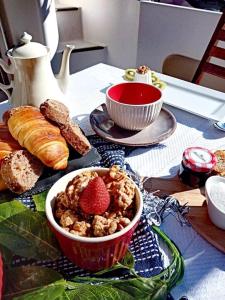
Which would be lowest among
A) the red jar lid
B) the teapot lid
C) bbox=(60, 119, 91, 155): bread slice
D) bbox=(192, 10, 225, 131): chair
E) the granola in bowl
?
bbox=(192, 10, 225, 131): chair

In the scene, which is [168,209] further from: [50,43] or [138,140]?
[50,43]

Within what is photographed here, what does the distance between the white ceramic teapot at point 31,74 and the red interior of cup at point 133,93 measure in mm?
108

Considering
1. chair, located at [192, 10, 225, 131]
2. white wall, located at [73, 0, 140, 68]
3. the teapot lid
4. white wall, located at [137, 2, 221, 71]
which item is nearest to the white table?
the teapot lid

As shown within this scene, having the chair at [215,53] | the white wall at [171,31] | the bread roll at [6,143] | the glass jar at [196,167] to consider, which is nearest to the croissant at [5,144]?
the bread roll at [6,143]

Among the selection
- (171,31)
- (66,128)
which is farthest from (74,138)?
(171,31)

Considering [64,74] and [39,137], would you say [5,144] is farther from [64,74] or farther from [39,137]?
[64,74]

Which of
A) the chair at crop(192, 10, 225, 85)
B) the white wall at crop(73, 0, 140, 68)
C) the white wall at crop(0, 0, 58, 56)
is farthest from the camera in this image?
the white wall at crop(73, 0, 140, 68)

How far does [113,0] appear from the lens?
68.4 inches

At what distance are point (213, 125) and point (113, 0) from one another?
1.44 metres

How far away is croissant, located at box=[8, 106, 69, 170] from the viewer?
16.0 inches

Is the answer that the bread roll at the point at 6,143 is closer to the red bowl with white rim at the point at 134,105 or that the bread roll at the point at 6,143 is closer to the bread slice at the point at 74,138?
the bread slice at the point at 74,138

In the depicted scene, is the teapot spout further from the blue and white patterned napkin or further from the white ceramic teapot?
the blue and white patterned napkin

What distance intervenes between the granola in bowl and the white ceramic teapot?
9.7 inches

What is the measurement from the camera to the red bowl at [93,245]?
0.29 m
